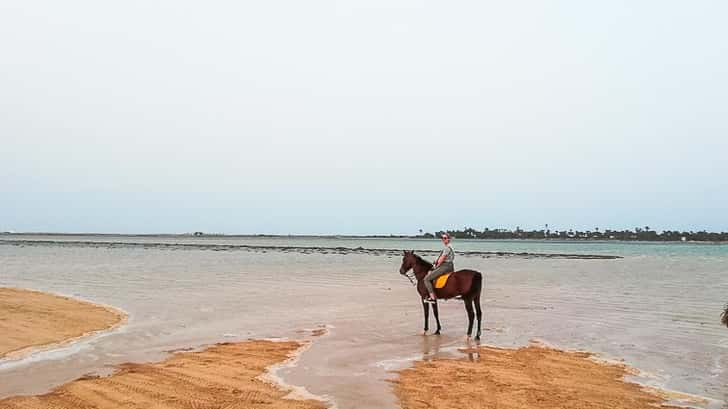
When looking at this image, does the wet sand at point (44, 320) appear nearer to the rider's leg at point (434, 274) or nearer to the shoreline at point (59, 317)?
the shoreline at point (59, 317)

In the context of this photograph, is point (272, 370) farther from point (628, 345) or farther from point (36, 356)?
point (628, 345)

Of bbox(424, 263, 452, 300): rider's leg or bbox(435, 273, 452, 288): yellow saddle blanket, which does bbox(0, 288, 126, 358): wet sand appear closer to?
bbox(424, 263, 452, 300): rider's leg

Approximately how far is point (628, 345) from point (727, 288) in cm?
1983

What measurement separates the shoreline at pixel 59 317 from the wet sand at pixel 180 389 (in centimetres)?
270

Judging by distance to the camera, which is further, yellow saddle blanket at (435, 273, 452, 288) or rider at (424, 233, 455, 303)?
yellow saddle blanket at (435, 273, 452, 288)

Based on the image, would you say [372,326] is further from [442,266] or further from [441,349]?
[441,349]

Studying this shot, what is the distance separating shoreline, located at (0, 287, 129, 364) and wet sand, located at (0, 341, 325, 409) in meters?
Result: 2.70

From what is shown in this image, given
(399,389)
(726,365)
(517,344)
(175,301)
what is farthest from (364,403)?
(175,301)

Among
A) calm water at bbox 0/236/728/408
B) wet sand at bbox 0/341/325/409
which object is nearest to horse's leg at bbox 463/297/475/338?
calm water at bbox 0/236/728/408

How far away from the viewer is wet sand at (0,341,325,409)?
7.88 meters

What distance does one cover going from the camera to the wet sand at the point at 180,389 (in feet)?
25.8

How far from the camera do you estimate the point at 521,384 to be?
9.29 metres

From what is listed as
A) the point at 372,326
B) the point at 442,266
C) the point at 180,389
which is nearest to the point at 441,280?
the point at 442,266

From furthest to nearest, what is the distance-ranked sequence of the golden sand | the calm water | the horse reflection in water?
the horse reflection in water < the calm water < the golden sand
